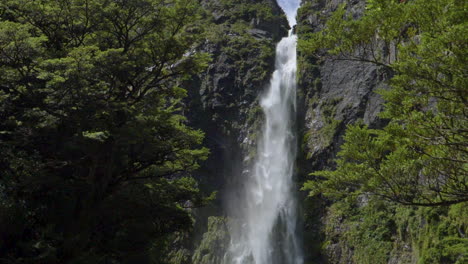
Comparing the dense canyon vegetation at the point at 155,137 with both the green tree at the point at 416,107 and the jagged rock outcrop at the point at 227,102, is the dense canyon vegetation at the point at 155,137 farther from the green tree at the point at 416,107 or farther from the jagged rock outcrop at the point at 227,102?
the jagged rock outcrop at the point at 227,102

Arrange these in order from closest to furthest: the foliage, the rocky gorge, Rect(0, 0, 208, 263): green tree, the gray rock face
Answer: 1. Rect(0, 0, 208, 263): green tree
2. the foliage
3. the rocky gorge
4. the gray rock face

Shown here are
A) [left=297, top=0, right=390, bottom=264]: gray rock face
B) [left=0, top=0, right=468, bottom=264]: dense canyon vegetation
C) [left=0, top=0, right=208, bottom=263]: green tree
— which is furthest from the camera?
[left=297, top=0, right=390, bottom=264]: gray rock face

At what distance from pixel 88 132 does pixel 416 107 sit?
5944 millimetres

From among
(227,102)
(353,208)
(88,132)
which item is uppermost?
(227,102)

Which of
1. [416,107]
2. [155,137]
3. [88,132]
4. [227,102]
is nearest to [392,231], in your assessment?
[416,107]

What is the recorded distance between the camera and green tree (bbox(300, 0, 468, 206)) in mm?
4719

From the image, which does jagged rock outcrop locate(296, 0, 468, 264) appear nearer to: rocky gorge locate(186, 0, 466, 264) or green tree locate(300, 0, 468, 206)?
rocky gorge locate(186, 0, 466, 264)

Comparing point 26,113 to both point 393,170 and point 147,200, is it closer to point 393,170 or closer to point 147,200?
point 147,200

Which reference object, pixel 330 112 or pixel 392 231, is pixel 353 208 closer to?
pixel 392 231

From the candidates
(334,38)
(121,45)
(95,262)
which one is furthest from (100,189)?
(334,38)

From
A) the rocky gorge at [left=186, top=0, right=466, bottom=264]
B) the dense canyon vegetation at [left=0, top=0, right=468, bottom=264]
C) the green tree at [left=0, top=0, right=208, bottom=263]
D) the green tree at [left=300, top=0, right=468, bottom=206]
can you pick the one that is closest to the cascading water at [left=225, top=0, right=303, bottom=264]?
the rocky gorge at [left=186, top=0, right=466, bottom=264]

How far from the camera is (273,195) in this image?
19125 millimetres

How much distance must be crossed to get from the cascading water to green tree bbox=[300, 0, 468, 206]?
11.2 m

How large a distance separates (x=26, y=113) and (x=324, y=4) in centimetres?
2136
